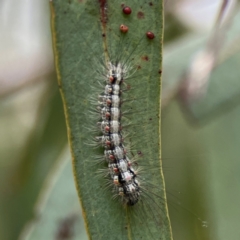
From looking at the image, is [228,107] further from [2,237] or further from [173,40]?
[2,237]

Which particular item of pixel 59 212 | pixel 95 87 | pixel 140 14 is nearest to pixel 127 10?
pixel 140 14

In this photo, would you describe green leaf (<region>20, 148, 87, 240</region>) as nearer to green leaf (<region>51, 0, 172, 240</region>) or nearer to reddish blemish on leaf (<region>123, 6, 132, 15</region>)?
green leaf (<region>51, 0, 172, 240</region>)

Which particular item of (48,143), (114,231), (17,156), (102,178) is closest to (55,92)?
(48,143)

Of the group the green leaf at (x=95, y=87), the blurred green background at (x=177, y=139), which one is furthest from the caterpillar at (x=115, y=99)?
the blurred green background at (x=177, y=139)

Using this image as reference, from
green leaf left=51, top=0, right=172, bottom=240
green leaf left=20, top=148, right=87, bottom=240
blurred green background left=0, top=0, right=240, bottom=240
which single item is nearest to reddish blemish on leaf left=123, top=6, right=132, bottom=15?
green leaf left=51, top=0, right=172, bottom=240

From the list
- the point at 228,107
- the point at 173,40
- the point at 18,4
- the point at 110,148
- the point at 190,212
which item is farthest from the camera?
the point at 18,4

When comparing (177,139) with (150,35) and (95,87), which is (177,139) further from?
(150,35)
